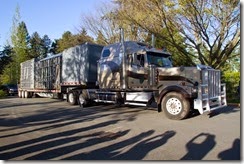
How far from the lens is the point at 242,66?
410 inches

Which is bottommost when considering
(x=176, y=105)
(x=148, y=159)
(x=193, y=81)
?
(x=148, y=159)

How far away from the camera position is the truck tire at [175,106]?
11386 mm

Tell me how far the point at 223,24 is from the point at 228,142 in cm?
1270

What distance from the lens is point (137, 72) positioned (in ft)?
44.9

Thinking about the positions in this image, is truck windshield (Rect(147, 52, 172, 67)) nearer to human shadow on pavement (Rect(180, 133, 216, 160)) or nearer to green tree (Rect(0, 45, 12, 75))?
human shadow on pavement (Rect(180, 133, 216, 160))

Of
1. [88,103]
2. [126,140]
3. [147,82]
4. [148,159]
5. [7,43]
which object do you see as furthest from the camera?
[7,43]

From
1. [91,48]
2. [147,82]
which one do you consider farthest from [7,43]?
[147,82]

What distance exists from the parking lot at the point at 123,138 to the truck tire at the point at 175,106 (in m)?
0.28

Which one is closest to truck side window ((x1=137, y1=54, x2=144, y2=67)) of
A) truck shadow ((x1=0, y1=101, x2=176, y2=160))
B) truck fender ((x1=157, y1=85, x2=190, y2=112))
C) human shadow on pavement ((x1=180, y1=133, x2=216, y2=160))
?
truck fender ((x1=157, y1=85, x2=190, y2=112))

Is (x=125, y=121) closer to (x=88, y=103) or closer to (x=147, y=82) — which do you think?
(x=147, y=82)

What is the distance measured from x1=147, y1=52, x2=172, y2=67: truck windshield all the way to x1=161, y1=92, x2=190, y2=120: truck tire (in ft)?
6.54

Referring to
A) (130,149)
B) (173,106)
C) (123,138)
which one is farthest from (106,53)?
(130,149)

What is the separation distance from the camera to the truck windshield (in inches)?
531

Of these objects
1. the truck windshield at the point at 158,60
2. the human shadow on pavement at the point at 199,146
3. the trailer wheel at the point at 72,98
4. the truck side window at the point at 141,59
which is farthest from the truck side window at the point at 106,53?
the human shadow on pavement at the point at 199,146
